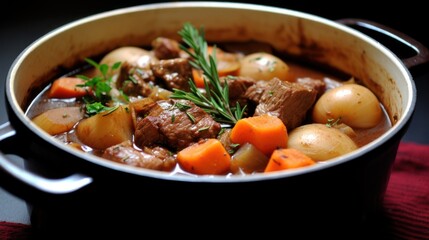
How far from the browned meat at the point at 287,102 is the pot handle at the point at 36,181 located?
645 millimetres

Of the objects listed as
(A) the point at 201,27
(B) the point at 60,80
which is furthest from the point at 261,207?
(A) the point at 201,27

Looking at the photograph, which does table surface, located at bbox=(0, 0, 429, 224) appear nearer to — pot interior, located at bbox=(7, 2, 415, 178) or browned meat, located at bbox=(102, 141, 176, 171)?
pot interior, located at bbox=(7, 2, 415, 178)

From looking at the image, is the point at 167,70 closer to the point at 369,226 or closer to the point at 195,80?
the point at 195,80

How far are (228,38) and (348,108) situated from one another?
720mm

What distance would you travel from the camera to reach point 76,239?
140cm

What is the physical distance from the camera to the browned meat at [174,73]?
187 cm

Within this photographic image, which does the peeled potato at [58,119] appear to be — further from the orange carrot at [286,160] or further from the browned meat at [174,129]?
the orange carrot at [286,160]

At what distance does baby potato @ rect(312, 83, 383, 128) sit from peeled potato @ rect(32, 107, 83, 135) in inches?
28.4

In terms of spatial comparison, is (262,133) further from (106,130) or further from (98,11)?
(98,11)

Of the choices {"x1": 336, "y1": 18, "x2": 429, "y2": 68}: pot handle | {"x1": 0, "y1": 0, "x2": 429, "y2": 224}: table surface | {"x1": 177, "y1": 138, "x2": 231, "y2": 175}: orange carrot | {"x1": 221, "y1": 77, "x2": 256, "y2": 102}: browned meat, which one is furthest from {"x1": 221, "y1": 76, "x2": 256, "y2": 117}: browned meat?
{"x1": 0, "y1": 0, "x2": 429, "y2": 224}: table surface

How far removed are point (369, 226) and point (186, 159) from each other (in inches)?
21.5

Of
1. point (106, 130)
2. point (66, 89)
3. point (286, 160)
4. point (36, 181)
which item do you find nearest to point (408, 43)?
point (286, 160)

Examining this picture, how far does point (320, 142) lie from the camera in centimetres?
158

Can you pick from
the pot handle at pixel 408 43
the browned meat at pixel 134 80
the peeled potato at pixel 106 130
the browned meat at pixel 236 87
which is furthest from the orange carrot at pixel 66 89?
the pot handle at pixel 408 43
